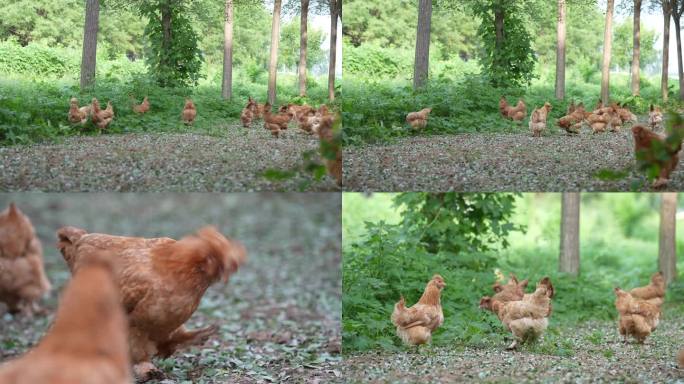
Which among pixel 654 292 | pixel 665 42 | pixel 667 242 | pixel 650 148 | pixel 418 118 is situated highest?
pixel 665 42

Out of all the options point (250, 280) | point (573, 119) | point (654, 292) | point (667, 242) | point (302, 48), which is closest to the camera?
point (573, 119)

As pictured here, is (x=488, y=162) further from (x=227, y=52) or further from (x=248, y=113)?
(x=227, y=52)

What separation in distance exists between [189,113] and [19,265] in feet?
6.26

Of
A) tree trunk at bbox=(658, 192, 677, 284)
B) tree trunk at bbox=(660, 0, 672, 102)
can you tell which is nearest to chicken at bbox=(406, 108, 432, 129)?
tree trunk at bbox=(660, 0, 672, 102)

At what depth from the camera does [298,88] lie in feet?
22.8

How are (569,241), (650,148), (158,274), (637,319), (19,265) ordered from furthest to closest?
(569,241)
(637,319)
(19,265)
(650,148)
(158,274)

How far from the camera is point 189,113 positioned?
686 centimetres

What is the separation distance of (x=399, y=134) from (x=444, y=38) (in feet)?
3.13

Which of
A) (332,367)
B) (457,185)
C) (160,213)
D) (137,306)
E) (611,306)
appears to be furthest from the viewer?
(160,213)

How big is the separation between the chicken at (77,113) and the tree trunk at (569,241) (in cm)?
645

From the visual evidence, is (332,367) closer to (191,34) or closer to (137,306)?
(137,306)

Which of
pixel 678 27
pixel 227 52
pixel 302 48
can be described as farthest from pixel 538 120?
pixel 227 52

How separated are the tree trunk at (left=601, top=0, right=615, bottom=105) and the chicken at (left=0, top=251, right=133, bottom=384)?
508 centimetres

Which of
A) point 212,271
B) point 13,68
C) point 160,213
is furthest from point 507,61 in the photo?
point 160,213
